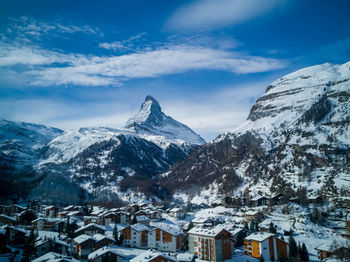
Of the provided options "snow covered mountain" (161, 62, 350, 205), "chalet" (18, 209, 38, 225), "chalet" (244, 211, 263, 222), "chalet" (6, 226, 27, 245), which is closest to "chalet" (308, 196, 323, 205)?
"snow covered mountain" (161, 62, 350, 205)

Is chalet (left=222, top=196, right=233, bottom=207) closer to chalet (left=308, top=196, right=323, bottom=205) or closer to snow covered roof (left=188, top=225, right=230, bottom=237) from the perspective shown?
chalet (left=308, top=196, right=323, bottom=205)

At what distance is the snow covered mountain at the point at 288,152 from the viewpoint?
356ft

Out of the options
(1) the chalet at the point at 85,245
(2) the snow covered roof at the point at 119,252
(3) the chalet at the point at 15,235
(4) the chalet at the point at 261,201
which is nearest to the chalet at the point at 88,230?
(2) the snow covered roof at the point at 119,252

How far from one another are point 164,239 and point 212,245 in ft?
41.2

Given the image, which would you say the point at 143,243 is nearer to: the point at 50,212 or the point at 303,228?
the point at 303,228

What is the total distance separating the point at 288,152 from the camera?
433ft

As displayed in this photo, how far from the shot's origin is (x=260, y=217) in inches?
3342

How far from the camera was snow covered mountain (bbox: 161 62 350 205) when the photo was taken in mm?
108375

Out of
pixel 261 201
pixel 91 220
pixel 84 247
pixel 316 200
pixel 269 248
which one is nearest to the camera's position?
pixel 84 247

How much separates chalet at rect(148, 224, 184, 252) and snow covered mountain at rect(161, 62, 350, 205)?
55.5m

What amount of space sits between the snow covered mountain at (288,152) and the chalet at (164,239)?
55.5m

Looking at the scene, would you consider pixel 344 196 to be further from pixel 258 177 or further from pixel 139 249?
pixel 139 249

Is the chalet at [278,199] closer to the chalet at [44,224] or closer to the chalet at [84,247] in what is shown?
the chalet at [84,247]

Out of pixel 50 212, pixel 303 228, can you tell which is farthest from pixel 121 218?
pixel 303 228
